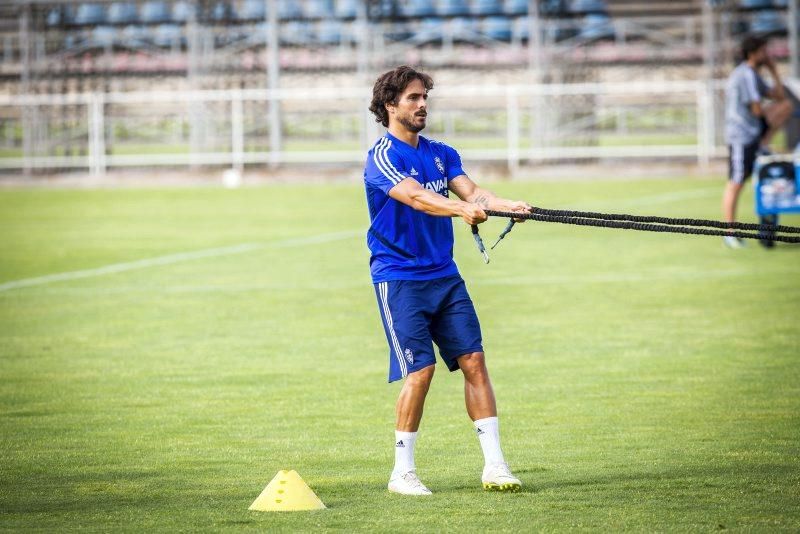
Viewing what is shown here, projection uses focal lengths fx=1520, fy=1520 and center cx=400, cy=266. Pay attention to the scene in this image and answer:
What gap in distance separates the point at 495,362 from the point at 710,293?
393 cm

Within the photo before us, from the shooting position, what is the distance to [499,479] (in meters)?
6.53

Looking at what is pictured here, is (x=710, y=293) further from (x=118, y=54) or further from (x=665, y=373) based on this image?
(x=118, y=54)

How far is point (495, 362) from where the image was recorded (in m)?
10.5

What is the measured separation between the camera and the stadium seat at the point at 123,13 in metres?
43.4

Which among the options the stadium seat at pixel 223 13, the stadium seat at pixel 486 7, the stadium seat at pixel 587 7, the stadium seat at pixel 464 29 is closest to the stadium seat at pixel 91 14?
the stadium seat at pixel 223 13

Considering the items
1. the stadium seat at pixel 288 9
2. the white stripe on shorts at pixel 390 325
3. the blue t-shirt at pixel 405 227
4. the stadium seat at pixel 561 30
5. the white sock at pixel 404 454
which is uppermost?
the stadium seat at pixel 288 9

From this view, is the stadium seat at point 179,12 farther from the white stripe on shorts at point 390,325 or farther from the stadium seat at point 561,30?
the white stripe on shorts at point 390,325

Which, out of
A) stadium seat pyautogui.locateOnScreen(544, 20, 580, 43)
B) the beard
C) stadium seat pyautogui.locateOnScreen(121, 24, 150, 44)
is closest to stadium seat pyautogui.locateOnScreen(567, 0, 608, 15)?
stadium seat pyautogui.locateOnScreen(544, 20, 580, 43)

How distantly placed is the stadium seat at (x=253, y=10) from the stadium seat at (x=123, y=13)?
3.42 meters

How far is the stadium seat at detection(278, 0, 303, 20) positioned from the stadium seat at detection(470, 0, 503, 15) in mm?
5274

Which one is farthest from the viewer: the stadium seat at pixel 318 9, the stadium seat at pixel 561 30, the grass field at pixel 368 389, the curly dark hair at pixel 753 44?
the stadium seat at pixel 318 9

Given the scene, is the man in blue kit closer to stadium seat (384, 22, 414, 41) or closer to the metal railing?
the metal railing

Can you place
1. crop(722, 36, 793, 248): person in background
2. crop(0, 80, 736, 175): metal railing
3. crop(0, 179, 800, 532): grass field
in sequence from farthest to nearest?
crop(0, 80, 736, 175): metal railing
crop(722, 36, 793, 248): person in background
crop(0, 179, 800, 532): grass field

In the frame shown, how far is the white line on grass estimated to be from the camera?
15.9m
